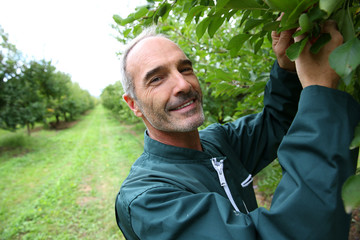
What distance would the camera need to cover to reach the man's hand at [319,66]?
62 centimetres

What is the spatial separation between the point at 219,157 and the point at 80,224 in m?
4.90

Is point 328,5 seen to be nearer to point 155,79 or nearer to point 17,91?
point 155,79

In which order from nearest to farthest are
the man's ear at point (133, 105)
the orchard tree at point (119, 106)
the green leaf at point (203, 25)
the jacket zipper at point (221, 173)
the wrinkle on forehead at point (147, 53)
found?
the green leaf at point (203, 25) → the jacket zipper at point (221, 173) → the wrinkle on forehead at point (147, 53) → the man's ear at point (133, 105) → the orchard tree at point (119, 106)

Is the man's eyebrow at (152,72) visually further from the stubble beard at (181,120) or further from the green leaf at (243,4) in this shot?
the green leaf at (243,4)

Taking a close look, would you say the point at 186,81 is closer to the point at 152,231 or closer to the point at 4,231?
the point at 152,231

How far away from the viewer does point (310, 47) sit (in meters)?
0.66

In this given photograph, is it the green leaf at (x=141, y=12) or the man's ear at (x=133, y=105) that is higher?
the green leaf at (x=141, y=12)

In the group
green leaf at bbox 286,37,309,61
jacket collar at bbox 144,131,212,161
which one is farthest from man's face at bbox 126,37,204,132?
green leaf at bbox 286,37,309,61

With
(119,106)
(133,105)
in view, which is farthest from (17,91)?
(133,105)

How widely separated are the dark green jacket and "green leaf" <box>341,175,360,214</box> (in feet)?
0.34

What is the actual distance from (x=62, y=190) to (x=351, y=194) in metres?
7.65

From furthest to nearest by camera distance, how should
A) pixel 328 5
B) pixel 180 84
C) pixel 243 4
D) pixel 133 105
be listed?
pixel 133 105
pixel 180 84
pixel 243 4
pixel 328 5

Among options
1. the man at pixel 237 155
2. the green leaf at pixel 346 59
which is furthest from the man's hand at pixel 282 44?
the green leaf at pixel 346 59

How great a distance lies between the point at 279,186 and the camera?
0.72 meters
